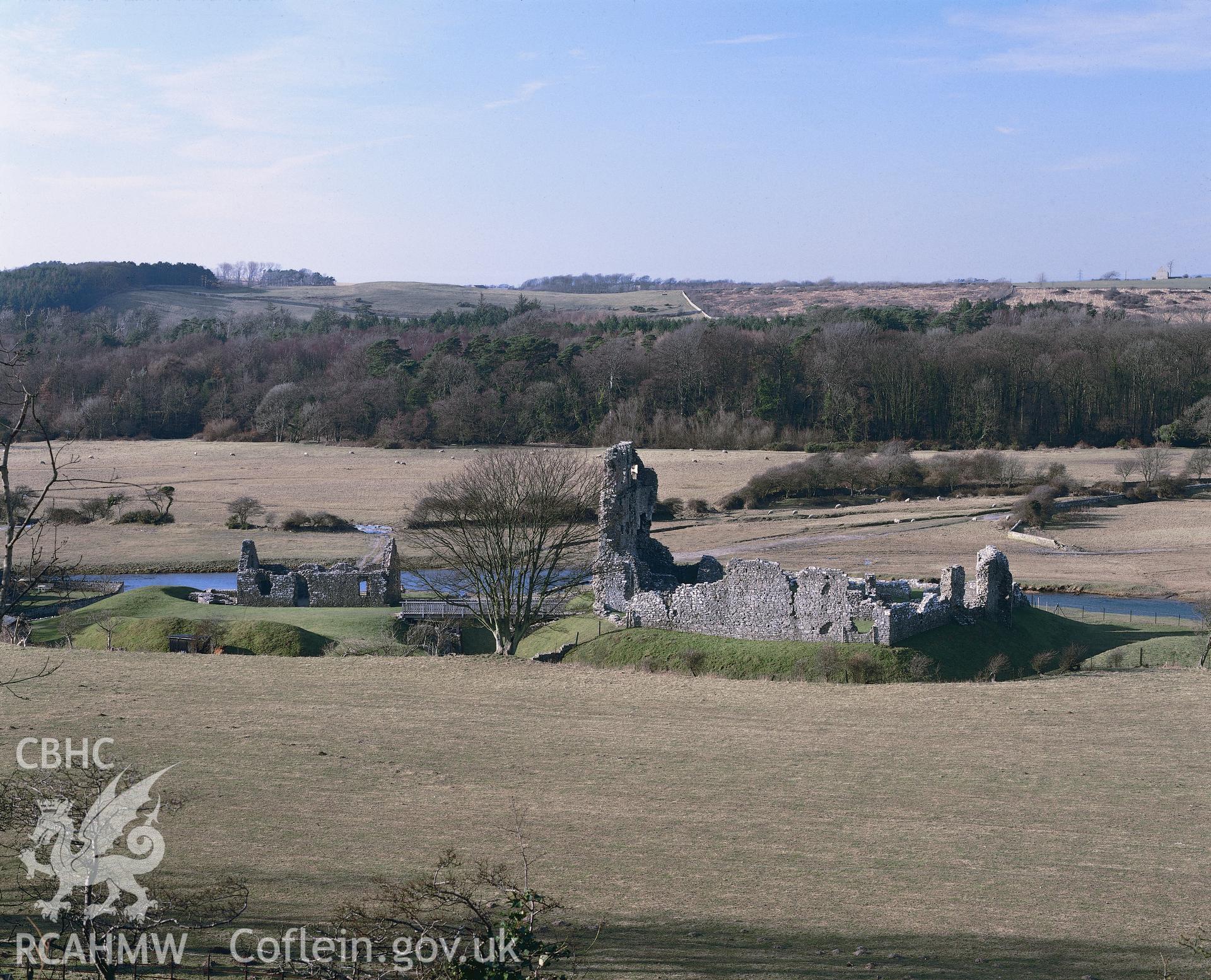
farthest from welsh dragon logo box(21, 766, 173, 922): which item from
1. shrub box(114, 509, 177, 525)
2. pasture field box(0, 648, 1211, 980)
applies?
shrub box(114, 509, 177, 525)

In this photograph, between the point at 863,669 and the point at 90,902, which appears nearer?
the point at 90,902

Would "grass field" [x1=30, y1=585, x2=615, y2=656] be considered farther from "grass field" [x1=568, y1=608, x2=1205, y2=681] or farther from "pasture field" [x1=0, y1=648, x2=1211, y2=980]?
"pasture field" [x1=0, y1=648, x2=1211, y2=980]

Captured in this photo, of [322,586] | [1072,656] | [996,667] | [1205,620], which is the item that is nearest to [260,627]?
[322,586]

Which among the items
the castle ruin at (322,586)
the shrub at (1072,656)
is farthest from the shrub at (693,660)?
the castle ruin at (322,586)

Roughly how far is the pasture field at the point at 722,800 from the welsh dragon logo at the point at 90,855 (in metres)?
2.11

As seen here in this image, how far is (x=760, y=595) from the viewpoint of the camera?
31.5 m

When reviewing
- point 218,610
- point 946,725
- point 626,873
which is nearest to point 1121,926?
point 626,873

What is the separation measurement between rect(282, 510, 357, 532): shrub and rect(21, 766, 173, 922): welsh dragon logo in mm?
52087

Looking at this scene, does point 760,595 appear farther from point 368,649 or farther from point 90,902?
point 90,902

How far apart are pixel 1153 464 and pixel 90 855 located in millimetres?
72385

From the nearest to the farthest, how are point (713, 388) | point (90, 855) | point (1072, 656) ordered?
1. point (90, 855)
2. point (1072, 656)
3. point (713, 388)

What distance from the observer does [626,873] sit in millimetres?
14586

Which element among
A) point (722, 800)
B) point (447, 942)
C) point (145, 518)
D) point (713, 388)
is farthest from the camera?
point (713, 388)

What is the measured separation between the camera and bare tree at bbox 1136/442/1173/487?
71.6m
